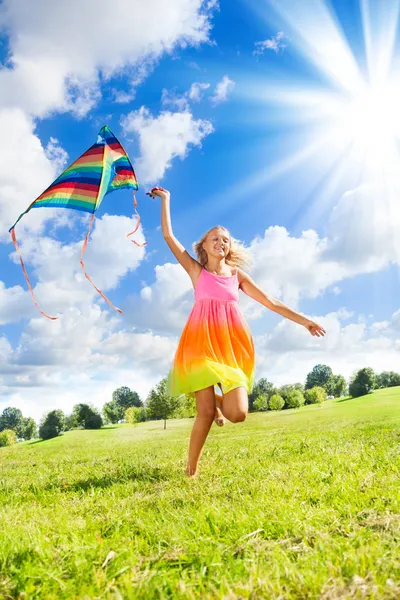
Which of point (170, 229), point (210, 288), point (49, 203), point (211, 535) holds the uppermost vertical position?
point (49, 203)

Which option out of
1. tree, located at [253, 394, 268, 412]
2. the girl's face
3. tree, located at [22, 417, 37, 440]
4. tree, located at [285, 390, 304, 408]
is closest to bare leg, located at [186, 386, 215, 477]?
the girl's face

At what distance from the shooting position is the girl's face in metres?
5.88

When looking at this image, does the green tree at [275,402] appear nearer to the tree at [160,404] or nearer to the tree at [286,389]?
the tree at [286,389]

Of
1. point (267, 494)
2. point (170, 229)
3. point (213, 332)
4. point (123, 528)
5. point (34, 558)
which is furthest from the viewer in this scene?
point (170, 229)

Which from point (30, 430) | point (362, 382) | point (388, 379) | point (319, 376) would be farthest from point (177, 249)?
point (30, 430)

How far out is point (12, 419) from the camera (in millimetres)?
95625

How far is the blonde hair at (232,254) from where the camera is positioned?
19.9 ft

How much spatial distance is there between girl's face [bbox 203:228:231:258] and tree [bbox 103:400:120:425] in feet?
214

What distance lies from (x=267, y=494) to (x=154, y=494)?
3.54ft

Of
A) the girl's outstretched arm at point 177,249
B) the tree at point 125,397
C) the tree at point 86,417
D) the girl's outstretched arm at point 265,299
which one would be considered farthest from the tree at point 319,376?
the girl's outstretched arm at point 177,249

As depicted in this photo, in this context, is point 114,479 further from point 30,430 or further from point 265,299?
point 30,430

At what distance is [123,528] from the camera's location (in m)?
3.26

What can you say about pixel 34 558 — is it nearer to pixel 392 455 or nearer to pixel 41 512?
pixel 41 512

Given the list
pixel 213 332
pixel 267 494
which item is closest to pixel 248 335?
pixel 213 332
